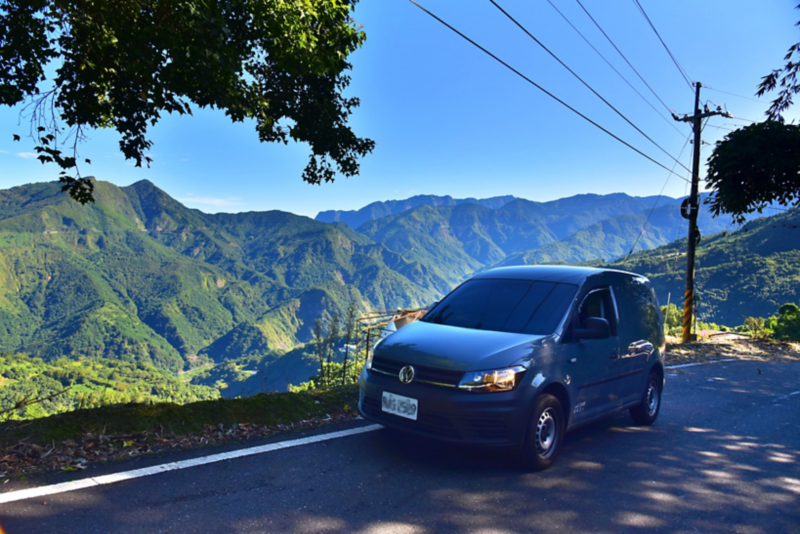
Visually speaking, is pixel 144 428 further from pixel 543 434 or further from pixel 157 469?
pixel 543 434

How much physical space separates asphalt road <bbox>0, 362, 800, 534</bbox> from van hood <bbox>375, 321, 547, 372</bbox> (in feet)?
2.96

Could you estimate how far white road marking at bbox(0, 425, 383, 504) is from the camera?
3.33 m

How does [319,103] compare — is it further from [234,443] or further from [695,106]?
[695,106]

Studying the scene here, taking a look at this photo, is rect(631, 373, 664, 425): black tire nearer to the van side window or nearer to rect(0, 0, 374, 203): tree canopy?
the van side window

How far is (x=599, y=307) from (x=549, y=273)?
0.61 meters

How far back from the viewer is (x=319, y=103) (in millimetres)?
7207

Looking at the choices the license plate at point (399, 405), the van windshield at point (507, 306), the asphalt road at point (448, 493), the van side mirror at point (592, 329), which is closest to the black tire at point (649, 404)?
the asphalt road at point (448, 493)

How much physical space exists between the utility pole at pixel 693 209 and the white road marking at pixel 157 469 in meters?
17.0

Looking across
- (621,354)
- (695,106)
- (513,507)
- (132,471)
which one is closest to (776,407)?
(621,354)

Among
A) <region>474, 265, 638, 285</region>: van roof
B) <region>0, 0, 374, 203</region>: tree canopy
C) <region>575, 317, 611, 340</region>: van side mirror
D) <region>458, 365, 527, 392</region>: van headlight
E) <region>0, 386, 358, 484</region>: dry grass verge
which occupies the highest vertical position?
<region>0, 0, 374, 203</region>: tree canopy

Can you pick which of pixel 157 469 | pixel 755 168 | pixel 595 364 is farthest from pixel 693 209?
pixel 157 469

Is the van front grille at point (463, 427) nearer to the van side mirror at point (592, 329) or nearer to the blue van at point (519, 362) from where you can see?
the blue van at point (519, 362)

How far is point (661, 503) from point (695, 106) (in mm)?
19539

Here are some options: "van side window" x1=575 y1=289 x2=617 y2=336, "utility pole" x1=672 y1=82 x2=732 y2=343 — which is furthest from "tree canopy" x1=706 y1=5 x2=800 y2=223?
"van side window" x1=575 y1=289 x2=617 y2=336
